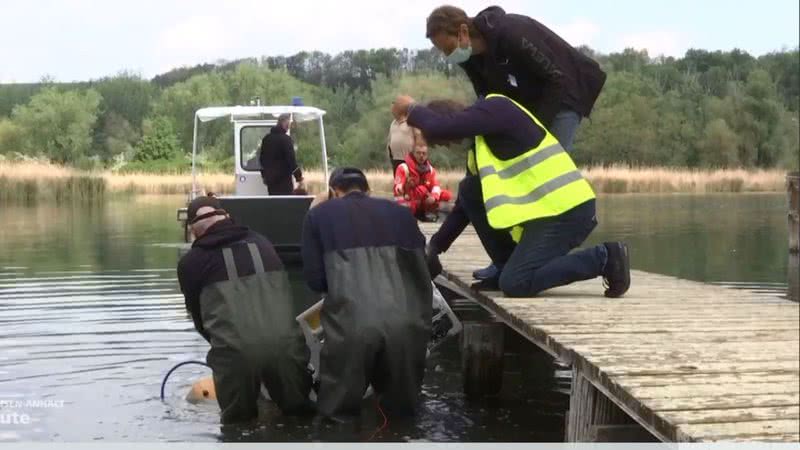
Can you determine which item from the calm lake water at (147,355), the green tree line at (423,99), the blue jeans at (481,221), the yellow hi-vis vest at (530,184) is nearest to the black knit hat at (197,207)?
the calm lake water at (147,355)

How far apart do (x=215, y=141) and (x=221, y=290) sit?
28850 millimetres

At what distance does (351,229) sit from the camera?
226 inches

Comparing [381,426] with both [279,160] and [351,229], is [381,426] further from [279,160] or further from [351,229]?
[279,160]

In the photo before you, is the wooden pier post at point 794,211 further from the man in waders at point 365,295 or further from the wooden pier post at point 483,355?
the man in waders at point 365,295

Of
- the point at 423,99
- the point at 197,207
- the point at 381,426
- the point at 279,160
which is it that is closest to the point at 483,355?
the point at 381,426

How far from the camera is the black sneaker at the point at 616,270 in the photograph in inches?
249

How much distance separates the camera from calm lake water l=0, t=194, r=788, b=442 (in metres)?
6.15

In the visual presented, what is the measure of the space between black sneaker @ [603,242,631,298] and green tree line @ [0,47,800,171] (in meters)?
41.8

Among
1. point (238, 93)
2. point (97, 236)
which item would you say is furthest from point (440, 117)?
point (238, 93)

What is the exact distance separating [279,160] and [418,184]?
447 centimetres

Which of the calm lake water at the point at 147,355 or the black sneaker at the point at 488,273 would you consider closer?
the calm lake water at the point at 147,355

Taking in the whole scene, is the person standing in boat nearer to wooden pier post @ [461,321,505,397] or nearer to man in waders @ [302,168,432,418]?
wooden pier post @ [461,321,505,397]

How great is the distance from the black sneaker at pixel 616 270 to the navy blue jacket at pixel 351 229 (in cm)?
113

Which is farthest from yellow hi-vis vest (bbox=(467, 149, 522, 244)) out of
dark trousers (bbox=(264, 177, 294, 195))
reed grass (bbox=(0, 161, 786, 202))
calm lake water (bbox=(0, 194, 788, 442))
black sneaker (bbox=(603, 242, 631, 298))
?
reed grass (bbox=(0, 161, 786, 202))
